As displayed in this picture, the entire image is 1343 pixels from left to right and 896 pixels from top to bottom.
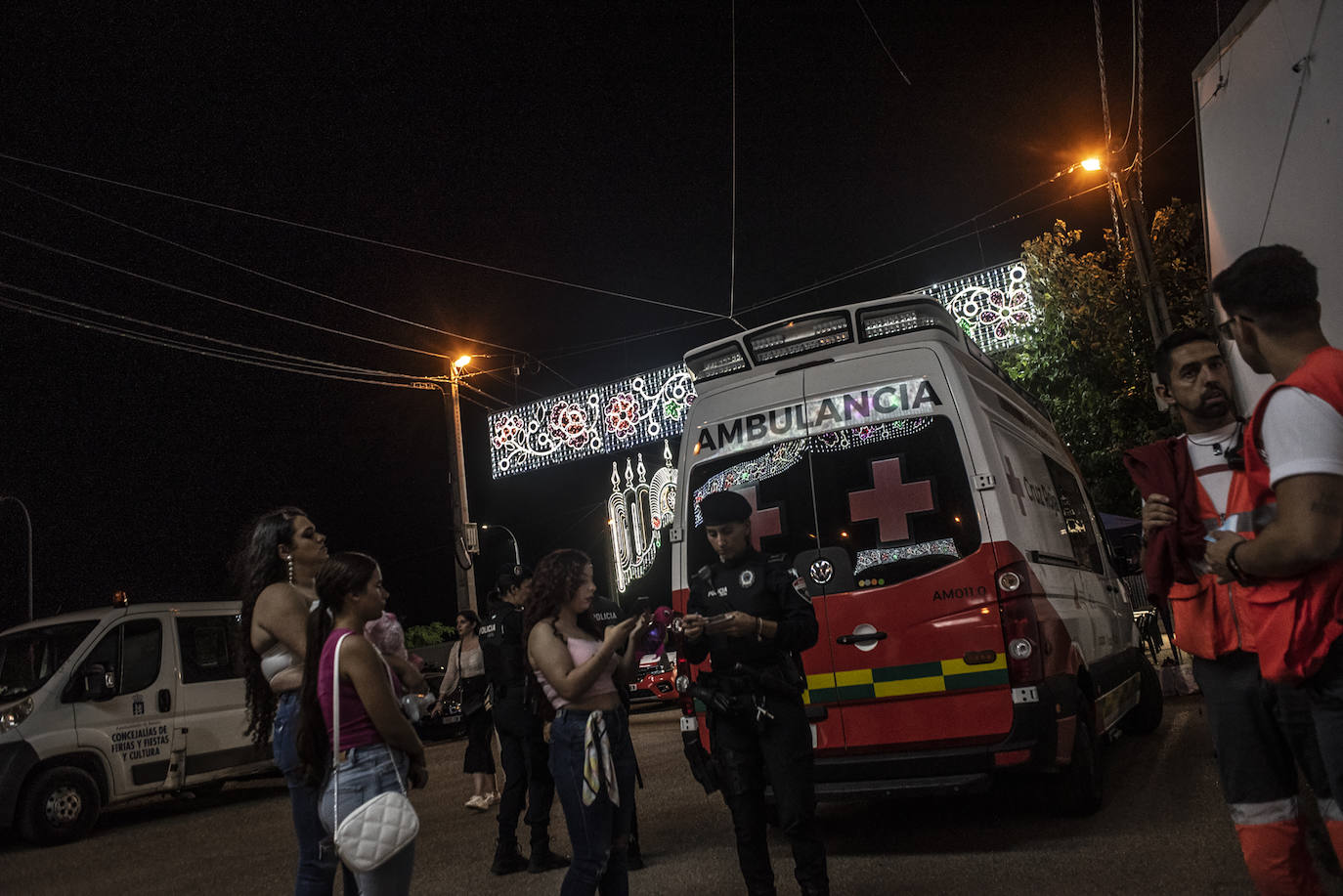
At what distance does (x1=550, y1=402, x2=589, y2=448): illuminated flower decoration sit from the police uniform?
20.2 metres

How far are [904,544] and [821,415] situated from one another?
90 centimetres

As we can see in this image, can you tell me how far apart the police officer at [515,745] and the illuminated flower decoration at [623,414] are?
1894cm

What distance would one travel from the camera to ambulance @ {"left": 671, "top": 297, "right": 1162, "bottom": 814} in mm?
5238

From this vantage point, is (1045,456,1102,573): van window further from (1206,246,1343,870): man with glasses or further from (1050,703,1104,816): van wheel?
(1206,246,1343,870): man with glasses

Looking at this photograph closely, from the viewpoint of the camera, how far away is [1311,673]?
251 cm

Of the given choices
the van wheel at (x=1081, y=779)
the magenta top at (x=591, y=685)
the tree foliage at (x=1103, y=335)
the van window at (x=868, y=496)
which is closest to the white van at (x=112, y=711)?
the van window at (x=868, y=496)

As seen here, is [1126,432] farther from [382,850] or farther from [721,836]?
[382,850]

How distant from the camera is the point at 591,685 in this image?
4.12 metres

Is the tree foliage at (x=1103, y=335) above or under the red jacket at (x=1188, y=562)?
above

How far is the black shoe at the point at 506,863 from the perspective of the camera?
6.36 metres

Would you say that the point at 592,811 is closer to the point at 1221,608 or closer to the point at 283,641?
the point at 283,641

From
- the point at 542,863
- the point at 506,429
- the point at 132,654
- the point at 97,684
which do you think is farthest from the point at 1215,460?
the point at 506,429

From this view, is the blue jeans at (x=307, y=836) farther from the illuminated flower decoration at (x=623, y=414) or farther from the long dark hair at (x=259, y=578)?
the illuminated flower decoration at (x=623, y=414)

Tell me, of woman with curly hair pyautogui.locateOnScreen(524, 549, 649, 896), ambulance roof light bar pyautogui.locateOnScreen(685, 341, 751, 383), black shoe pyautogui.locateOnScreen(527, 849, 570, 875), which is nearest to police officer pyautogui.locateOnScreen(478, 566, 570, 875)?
black shoe pyautogui.locateOnScreen(527, 849, 570, 875)
